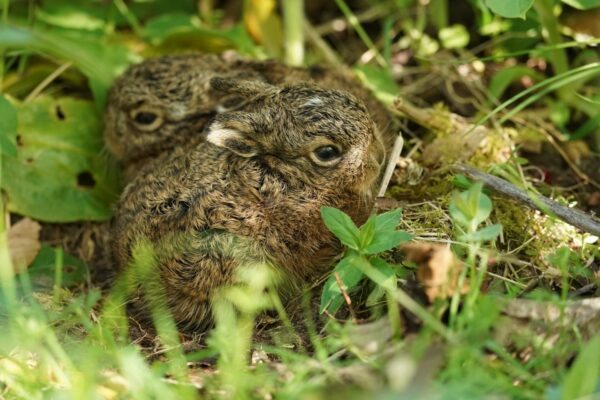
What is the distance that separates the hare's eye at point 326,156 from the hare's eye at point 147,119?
1445 millimetres

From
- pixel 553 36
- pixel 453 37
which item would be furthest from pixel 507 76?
pixel 453 37

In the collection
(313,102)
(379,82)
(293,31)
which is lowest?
(379,82)

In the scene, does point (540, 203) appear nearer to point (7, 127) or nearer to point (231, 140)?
point (231, 140)

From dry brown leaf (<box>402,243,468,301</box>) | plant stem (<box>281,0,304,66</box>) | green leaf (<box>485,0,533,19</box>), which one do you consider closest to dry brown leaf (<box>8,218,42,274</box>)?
plant stem (<box>281,0,304,66</box>)

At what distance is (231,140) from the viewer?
159 inches

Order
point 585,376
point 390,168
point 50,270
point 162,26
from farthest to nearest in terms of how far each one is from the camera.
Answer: point 162,26 < point 50,270 < point 390,168 < point 585,376

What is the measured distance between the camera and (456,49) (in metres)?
5.59

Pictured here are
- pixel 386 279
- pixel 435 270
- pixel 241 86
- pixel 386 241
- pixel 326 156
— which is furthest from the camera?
pixel 241 86

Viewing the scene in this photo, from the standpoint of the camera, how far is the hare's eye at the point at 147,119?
499 cm

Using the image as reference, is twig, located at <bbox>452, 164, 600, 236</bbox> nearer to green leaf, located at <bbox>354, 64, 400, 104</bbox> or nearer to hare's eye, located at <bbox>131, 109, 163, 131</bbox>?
green leaf, located at <bbox>354, 64, 400, 104</bbox>

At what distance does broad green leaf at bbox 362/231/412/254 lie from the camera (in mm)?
3438

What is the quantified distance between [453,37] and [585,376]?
10.8ft

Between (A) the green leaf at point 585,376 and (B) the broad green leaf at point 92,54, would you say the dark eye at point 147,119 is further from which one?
(A) the green leaf at point 585,376

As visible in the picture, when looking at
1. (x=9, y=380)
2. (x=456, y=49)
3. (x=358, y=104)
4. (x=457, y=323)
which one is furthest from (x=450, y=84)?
(x=9, y=380)
